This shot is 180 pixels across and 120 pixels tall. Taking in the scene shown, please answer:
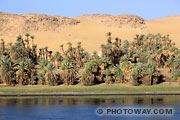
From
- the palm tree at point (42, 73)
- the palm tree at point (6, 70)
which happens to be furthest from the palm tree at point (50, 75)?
the palm tree at point (6, 70)

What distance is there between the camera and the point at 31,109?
75.9 meters

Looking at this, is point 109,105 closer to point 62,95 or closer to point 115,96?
point 115,96

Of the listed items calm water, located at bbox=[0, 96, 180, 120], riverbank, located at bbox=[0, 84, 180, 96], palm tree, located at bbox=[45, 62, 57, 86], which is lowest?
calm water, located at bbox=[0, 96, 180, 120]

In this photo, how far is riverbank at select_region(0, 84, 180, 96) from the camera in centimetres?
10094

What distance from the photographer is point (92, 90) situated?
10400cm

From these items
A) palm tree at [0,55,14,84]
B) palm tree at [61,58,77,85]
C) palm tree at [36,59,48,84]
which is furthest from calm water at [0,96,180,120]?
palm tree at [0,55,14,84]

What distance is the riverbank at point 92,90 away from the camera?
101 meters

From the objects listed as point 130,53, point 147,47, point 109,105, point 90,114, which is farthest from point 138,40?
point 90,114

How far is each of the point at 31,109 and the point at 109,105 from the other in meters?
14.4

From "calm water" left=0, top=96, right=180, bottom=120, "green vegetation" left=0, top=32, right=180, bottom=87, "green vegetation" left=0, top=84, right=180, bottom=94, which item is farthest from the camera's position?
"green vegetation" left=0, top=32, right=180, bottom=87

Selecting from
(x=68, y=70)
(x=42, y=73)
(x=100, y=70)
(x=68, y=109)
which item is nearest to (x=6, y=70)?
(x=42, y=73)

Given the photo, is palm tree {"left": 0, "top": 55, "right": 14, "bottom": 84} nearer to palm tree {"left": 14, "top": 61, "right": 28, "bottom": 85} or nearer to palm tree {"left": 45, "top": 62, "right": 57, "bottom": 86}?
palm tree {"left": 14, "top": 61, "right": 28, "bottom": 85}

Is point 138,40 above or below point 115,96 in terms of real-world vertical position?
above

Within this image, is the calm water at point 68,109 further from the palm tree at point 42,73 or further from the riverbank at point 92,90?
the palm tree at point 42,73
